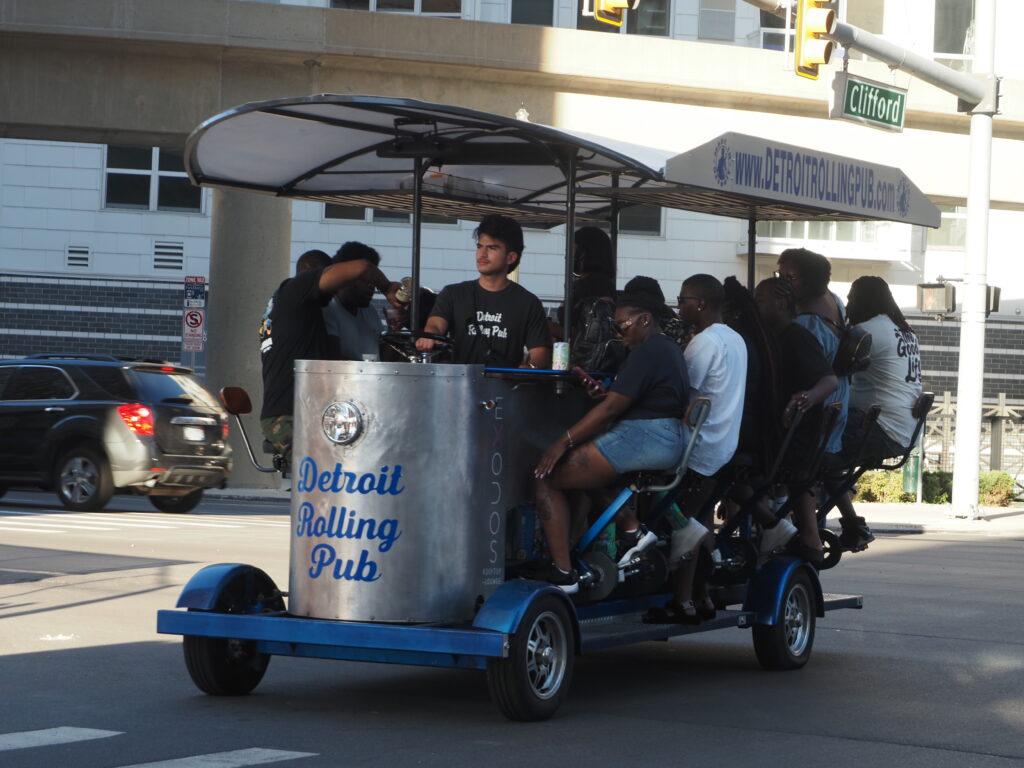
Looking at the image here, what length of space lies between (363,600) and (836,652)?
4.04m

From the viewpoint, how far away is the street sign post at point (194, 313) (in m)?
27.2

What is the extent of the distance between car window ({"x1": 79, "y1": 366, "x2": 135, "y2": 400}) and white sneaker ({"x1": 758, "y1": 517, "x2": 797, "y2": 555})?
12194 millimetres

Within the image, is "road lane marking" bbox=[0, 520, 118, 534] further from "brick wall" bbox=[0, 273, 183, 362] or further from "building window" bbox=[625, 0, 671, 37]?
"building window" bbox=[625, 0, 671, 37]

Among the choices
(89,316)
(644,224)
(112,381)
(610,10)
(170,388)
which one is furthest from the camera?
(644,224)

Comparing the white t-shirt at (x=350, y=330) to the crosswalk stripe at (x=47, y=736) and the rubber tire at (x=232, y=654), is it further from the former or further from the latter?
the crosswalk stripe at (x=47, y=736)

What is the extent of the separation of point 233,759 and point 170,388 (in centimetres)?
1490

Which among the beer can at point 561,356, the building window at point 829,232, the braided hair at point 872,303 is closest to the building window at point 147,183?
the building window at point 829,232

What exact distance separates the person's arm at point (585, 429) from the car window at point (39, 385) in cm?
1419

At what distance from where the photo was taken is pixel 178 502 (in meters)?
22.1

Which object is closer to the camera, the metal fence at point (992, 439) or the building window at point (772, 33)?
the metal fence at point (992, 439)

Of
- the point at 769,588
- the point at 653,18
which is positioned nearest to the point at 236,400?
the point at 769,588

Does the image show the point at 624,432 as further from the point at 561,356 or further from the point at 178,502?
the point at 178,502

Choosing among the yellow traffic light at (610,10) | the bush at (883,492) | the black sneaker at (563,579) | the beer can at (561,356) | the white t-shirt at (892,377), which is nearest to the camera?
the black sneaker at (563,579)

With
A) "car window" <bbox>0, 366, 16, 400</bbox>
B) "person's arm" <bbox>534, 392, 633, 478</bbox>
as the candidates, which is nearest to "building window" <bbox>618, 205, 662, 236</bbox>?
"car window" <bbox>0, 366, 16, 400</bbox>
